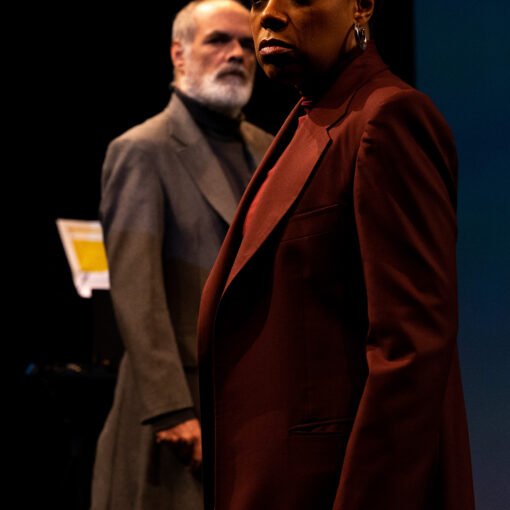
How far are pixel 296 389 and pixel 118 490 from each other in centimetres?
113

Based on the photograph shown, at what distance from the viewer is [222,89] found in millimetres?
2455

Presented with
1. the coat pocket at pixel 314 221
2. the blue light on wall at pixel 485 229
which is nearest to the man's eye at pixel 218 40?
the blue light on wall at pixel 485 229

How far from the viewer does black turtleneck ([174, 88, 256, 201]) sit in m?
2.40

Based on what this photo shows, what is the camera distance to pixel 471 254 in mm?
2047

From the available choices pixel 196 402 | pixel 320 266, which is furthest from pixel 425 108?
pixel 196 402

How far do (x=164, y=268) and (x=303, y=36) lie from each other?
1.00 metres

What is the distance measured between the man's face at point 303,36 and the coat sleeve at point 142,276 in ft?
2.91

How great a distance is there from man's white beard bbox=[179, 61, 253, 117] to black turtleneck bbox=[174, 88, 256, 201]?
0.02 meters

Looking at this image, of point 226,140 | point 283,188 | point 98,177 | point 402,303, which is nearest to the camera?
point 402,303

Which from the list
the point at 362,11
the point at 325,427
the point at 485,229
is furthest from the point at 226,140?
the point at 325,427

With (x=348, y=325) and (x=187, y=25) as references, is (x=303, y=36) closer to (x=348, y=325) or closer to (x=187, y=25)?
(x=348, y=325)

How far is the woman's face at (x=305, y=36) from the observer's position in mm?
1362

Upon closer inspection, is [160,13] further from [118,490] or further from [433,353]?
[433,353]

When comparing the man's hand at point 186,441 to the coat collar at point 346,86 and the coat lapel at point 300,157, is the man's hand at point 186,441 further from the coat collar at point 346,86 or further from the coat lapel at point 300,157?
the coat collar at point 346,86
